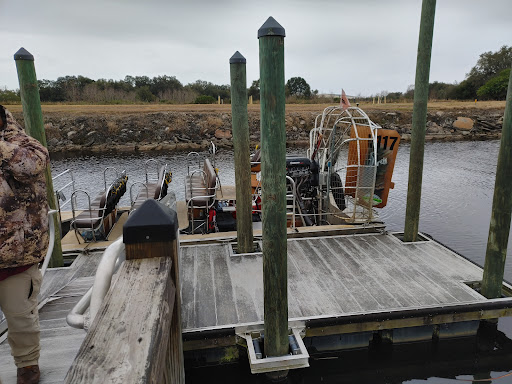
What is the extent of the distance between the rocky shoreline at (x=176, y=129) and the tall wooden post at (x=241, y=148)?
74.6ft

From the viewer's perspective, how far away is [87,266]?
17.6ft

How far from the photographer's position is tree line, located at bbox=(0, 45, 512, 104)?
4575 cm

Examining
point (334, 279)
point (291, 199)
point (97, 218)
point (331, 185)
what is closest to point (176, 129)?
point (331, 185)

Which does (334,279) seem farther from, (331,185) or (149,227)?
(149,227)

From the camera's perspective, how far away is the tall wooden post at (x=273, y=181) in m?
3.21

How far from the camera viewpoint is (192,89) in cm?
5584

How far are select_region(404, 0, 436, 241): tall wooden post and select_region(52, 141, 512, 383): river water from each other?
1.99m

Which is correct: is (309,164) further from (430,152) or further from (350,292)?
(430,152)

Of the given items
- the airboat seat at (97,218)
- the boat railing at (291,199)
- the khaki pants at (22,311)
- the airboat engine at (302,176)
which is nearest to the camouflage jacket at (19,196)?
the khaki pants at (22,311)

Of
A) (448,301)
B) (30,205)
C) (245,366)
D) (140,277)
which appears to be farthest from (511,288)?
(30,205)

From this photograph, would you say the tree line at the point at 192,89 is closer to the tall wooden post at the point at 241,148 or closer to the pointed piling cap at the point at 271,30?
the tall wooden post at the point at 241,148

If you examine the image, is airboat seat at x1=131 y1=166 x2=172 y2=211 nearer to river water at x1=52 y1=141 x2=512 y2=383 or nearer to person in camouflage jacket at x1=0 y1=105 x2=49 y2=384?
river water at x1=52 y1=141 x2=512 y2=383

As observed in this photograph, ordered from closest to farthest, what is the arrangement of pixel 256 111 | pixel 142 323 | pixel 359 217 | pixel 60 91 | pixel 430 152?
1. pixel 142 323
2. pixel 359 217
3. pixel 430 152
4. pixel 256 111
5. pixel 60 91

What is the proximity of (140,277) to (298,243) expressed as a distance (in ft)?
15.6
